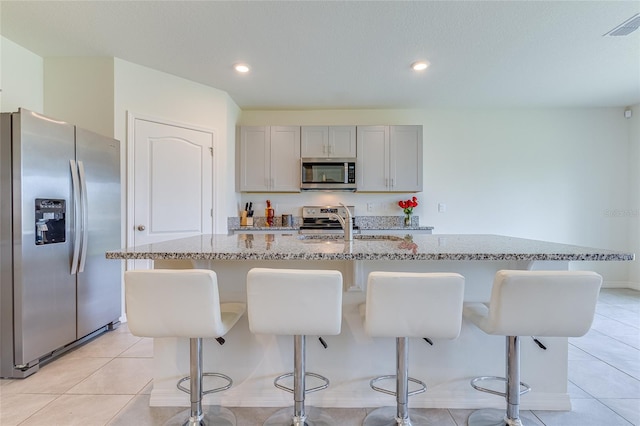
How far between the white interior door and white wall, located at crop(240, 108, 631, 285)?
90 cm

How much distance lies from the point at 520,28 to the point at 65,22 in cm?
347

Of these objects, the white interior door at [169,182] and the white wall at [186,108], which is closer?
the white wall at [186,108]

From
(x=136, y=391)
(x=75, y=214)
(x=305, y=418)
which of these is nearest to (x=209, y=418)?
(x=305, y=418)

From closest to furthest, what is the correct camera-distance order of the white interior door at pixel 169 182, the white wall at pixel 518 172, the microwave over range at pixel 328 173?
the white interior door at pixel 169 182, the microwave over range at pixel 328 173, the white wall at pixel 518 172

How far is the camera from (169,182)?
3.31 m

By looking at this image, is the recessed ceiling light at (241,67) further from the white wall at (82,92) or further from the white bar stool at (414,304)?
the white bar stool at (414,304)

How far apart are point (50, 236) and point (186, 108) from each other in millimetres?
1834

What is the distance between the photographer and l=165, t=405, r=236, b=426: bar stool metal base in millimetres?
1528

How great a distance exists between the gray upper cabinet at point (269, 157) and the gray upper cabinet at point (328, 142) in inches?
4.6

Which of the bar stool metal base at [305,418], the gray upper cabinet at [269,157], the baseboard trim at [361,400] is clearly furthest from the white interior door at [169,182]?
the bar stool metal base at [305,418]

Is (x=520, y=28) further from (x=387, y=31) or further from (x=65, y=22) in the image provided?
(x=65, y=22)

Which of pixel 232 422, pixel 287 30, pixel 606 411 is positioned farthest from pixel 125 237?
pixel 606 411

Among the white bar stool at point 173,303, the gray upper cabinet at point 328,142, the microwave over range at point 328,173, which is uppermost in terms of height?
the gray upper cabinet at point 328,142

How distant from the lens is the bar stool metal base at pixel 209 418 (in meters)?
1.53
